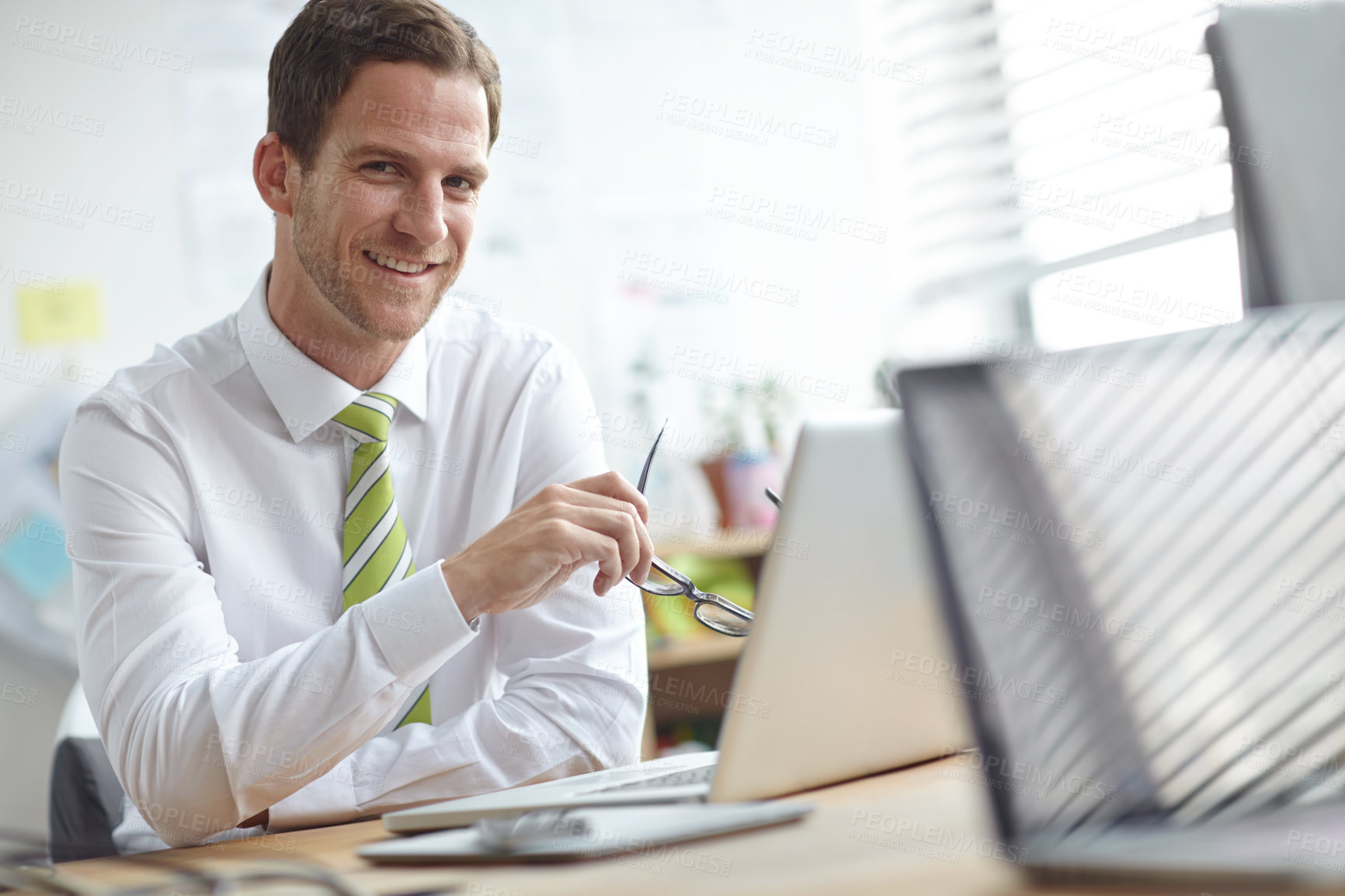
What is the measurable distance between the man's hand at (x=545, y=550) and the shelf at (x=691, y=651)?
150 cm

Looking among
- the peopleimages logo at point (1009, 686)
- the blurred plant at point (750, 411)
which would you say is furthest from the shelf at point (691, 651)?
the peopleimages logo at point (1009, 686)

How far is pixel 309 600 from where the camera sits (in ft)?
3.96

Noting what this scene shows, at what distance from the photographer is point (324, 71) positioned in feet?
4.31

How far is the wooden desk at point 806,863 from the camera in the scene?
0.49 m

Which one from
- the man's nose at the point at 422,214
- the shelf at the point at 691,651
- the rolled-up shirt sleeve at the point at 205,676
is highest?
the man's nose at the point at 422,214

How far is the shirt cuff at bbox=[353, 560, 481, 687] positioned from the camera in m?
0.89

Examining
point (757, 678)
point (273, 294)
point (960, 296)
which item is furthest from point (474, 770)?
point (960, 296)

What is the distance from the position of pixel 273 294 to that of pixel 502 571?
678 millimetres

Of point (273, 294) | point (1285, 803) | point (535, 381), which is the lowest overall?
point (1285, 803)

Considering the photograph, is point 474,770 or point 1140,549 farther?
point 474,770

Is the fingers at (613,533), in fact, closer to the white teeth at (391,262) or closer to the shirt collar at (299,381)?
the shirt collar at (299,381)

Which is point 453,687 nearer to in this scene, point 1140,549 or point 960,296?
point 1140,549

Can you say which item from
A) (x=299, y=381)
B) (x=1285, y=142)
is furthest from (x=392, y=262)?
(x=1285, y=142)

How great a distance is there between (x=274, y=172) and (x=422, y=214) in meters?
0.26
